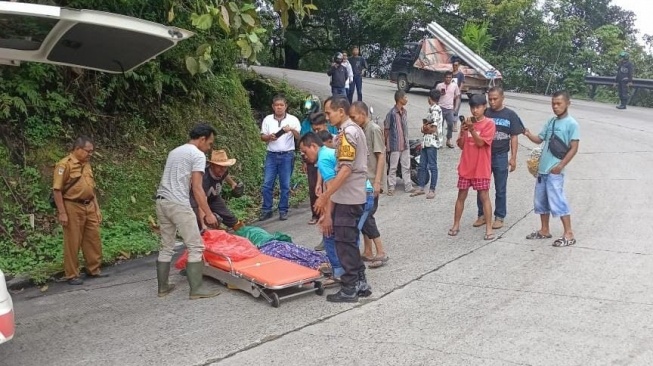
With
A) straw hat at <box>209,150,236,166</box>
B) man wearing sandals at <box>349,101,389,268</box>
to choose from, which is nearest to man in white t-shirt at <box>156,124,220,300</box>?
straw hat at <box>209,150,236,166</box>

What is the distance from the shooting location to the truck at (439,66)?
20.1 meters

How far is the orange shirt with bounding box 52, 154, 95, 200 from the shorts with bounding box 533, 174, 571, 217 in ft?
16.3

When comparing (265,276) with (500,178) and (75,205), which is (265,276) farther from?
(500,178)

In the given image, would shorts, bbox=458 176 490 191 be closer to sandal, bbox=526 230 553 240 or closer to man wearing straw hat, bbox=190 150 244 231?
sandal, bbox=526 230 553 240

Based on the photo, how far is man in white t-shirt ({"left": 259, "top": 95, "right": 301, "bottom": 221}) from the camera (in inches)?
356

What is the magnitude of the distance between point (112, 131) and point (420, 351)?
633 centimetres

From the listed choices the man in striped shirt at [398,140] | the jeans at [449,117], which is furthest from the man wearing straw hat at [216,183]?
the jeans at [449,117]

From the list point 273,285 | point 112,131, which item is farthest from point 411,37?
point 273,285

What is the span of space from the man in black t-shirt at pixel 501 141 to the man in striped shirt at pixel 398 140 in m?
1.81

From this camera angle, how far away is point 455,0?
29.8 m

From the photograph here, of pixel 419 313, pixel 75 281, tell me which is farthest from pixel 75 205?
pixel 419 313

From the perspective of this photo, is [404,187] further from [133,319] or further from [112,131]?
[133,319]

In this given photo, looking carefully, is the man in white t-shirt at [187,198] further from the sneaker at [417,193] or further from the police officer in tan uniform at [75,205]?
the sneaker at [417,193]

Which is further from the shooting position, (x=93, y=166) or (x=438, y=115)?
(x=438, y=115)
